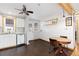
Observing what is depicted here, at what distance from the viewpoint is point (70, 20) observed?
1609mm

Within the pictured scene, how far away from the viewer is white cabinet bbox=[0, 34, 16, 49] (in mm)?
1633

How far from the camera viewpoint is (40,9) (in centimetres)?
169

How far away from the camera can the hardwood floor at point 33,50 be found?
165 cm

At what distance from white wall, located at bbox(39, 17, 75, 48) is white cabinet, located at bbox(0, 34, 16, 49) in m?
0.57

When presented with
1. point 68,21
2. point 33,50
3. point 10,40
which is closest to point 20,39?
point 10,40

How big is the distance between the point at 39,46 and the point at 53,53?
1.03ft

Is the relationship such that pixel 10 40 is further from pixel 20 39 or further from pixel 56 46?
pixel 56 46

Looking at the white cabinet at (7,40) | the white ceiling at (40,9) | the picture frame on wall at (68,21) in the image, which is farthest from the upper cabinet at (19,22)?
the picture frame on wall at (68,21)

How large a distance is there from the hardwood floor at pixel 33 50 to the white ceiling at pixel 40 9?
527 millimetres

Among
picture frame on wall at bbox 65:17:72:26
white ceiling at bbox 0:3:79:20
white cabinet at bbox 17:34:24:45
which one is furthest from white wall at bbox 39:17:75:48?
white cabinet at bbox 17:34:24:45

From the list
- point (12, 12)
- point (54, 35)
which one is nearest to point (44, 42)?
point (54, 35)

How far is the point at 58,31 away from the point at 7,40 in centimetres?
105

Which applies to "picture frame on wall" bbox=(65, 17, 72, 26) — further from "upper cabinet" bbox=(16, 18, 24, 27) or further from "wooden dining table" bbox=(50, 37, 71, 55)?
"upper cabinet" bbox=(16, 18, 24, 27)

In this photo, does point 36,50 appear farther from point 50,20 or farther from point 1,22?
point 1,22
